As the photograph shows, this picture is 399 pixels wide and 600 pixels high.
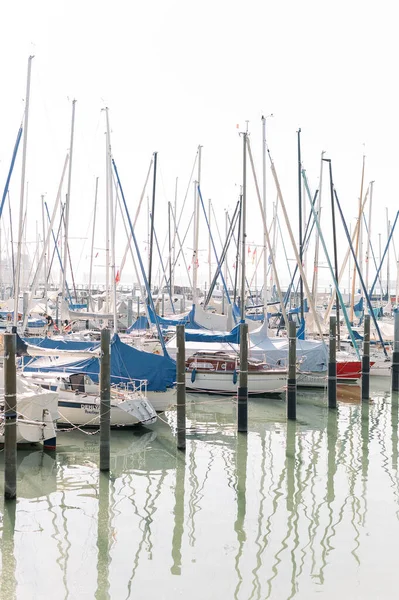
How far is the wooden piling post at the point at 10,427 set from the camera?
15.6 meters

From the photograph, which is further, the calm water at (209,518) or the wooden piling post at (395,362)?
the wooden piling post at (395,362)

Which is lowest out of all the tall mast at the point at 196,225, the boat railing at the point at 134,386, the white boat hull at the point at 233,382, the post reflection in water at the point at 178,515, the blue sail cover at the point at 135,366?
the post reflection in water at the point at 178,515

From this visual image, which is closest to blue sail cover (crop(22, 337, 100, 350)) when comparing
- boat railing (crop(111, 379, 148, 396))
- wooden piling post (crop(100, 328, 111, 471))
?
boat railing (crop(111, 379, 148, 396))

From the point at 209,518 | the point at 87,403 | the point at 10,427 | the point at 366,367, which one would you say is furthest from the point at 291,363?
the point at 10,427

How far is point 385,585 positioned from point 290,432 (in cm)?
1200

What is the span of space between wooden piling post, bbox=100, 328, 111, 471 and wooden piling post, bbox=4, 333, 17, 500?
114 inches

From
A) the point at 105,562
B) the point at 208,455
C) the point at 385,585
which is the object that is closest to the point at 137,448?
the point at 208,455

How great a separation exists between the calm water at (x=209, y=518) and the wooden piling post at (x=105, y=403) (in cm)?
58

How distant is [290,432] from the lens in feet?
79.7

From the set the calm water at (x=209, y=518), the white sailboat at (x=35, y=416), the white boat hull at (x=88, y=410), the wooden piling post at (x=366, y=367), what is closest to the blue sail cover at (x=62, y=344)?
the white boat hull at (x=88, y=410)

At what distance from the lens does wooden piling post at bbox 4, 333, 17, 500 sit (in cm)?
1562

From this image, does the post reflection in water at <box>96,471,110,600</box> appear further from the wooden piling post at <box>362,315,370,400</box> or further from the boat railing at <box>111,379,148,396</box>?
the wooden piling post at <box>362,315,370,400</box>

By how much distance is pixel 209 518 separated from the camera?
1560cm

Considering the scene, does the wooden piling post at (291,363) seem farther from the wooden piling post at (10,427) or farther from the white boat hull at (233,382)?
the wooden piling post at (10,427)
